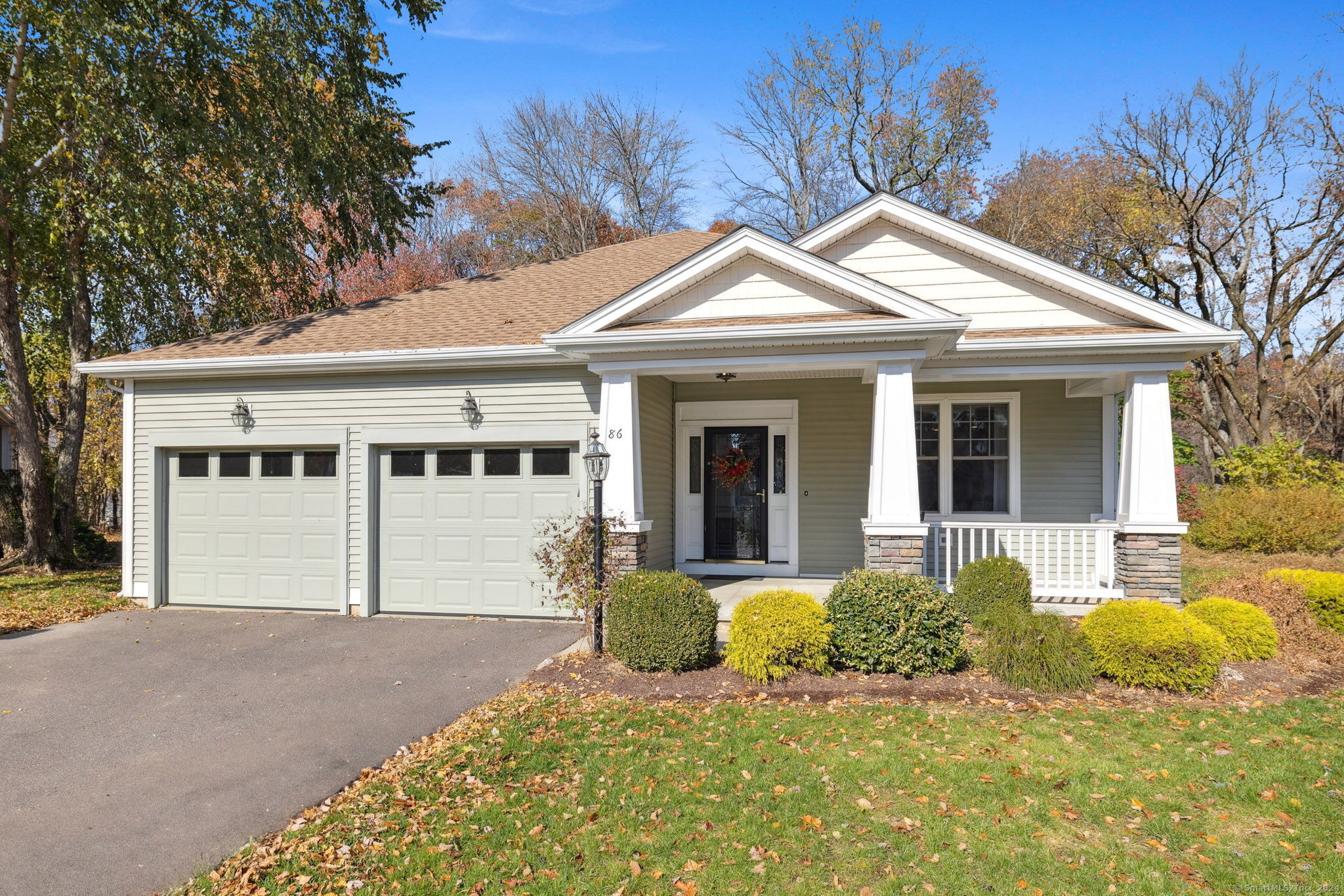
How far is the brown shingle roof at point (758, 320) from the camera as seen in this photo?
7582 millimetres

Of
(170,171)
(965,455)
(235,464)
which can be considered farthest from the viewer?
(170,171)

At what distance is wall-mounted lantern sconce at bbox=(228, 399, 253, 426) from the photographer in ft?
30.9

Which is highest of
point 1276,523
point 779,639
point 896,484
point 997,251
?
point 997,251

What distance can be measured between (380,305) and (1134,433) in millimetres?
10266

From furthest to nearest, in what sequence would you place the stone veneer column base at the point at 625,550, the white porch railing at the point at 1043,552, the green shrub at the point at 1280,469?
1. the green shrub at the point at 1280,469
2. the white porch railing at the point at 1043,552
3. the stone veneer column base at the point at 625,550

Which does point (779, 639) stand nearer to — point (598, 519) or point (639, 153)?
point (598, 519)

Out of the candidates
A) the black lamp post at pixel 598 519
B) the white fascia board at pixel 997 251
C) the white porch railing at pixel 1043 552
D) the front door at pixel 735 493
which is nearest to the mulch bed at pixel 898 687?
the black lamp post at pixel 598 519

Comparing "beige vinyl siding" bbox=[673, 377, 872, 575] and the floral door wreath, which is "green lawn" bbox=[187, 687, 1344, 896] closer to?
"beige vinyl siding" bbox=[673, 377, 872, 575]

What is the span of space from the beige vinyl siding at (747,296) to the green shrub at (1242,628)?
4369mm

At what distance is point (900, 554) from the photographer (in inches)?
294

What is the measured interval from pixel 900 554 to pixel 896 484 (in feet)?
2.33

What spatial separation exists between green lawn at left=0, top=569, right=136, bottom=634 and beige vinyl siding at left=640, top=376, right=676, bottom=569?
6.85m

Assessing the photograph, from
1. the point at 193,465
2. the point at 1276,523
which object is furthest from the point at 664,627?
the point at 1276,523

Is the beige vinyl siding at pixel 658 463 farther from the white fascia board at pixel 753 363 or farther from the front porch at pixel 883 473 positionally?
the white fascia board at pixel 753 363
